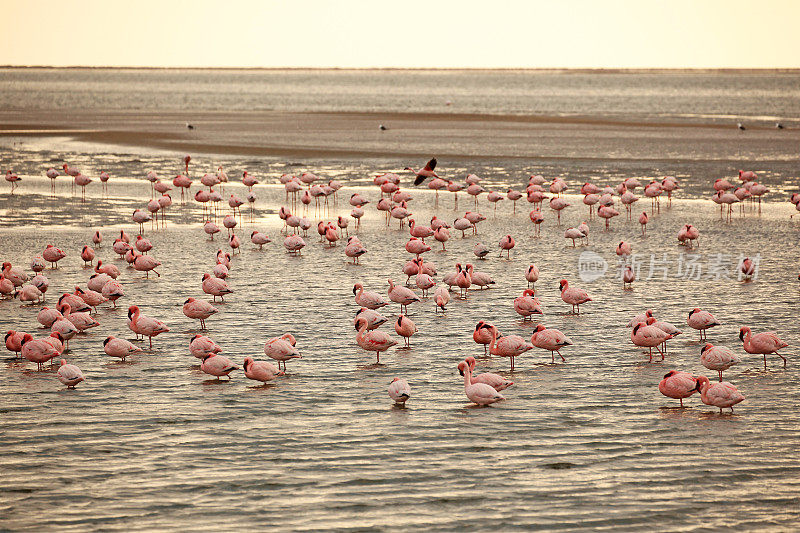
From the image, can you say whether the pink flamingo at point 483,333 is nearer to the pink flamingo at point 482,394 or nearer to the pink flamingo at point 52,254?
the pink flamingo at point 482,394

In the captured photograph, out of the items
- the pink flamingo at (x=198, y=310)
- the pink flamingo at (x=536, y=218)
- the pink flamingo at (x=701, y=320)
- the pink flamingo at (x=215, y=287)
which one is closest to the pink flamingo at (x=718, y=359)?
the pink flamingo at (x=701, y=320)

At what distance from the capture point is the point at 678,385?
11.7m

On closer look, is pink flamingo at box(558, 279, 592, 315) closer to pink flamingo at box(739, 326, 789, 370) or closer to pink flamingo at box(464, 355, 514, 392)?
pink flamingo at box(739, 326, 789, 370)

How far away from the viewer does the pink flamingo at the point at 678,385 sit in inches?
→ 458

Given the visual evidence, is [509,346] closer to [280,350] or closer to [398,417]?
[398,417]

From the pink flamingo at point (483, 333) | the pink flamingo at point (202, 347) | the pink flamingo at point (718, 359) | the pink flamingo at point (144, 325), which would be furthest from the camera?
the pink flamingo at point (144, 325)

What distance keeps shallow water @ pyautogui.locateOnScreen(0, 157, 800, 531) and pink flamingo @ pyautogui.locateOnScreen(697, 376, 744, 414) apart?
0.21m

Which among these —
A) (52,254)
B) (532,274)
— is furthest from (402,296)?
(52,254)

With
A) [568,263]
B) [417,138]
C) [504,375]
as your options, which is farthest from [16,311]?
[417,138]

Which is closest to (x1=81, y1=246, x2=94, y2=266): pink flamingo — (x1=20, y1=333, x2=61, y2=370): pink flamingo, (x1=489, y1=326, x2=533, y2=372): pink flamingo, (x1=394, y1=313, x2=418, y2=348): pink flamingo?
(x1=20, y1=333, x2=61, y2=370): pink flamingo

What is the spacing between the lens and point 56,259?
19625 mm

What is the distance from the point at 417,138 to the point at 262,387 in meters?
39.0

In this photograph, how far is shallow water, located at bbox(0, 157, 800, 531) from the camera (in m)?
9.20

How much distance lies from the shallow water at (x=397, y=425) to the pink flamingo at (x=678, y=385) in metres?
0.23
